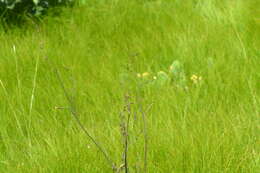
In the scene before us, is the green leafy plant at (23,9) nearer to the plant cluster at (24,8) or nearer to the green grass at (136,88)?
the plant cluster at (24,8)

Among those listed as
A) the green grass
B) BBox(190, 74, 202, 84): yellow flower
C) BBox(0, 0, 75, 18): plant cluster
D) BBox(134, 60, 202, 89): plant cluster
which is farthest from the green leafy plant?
BBox(190, 74, 202, 84): yellow flower

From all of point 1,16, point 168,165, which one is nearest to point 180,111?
point 168,165

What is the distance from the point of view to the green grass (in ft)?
6.45

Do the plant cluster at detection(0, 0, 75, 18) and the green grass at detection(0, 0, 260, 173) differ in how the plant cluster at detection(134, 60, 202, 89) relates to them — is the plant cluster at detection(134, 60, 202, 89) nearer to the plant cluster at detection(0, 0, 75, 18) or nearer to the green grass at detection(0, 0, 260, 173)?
the green grass at detection(0, 0, 260, 173)

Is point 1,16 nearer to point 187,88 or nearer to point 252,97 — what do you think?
point 187,88

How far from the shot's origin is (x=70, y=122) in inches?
90.7

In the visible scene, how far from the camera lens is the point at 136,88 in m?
2.60

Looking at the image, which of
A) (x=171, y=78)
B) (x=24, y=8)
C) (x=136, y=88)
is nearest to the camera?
(x=136, y=88)

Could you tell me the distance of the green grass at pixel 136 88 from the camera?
6.45 feet

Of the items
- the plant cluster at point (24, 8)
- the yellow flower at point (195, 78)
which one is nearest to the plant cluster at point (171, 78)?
the yellow flower at point (195, 78)

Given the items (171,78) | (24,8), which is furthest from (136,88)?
(24,8)

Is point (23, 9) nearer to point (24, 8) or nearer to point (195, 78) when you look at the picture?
point (24, 8)

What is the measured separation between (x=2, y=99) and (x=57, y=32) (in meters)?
0.88

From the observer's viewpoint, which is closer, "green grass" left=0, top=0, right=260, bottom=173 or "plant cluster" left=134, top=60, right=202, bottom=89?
"green grass" left=0, top=0, right=260, bottom=173
